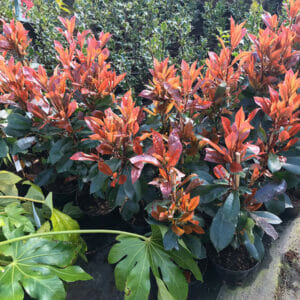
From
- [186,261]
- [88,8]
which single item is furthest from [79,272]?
[88,8]

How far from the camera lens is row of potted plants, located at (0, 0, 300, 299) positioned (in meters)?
1.08

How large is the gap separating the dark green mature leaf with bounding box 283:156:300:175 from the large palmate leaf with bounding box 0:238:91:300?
961 millimetres

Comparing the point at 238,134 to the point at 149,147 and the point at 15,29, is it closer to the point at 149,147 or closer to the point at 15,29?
the point at 149,147

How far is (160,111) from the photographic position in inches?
50.4

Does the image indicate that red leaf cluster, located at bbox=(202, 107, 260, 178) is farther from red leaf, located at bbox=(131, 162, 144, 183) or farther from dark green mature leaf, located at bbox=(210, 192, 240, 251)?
red leaf, located at bbox=(131, 162, 144, 183)

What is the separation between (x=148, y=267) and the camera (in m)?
1.17

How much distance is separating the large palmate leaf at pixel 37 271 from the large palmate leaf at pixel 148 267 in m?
0.16

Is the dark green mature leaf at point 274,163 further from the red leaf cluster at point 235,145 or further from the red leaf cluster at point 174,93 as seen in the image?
the red leaf cluster at point 174,93

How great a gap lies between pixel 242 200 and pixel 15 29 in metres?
1.63

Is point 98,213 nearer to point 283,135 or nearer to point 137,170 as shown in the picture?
point 137,170

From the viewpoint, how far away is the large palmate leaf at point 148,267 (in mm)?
1152

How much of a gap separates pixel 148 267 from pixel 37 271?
0.47 m

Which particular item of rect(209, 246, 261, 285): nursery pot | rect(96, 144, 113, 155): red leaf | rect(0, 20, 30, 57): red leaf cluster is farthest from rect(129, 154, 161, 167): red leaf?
rect(0, 20, 30, 57): red leaf cluster

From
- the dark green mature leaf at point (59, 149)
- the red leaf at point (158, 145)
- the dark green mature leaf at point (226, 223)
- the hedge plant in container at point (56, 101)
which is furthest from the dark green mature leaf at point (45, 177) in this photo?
the dark green mature leaf at point (226, 223)
